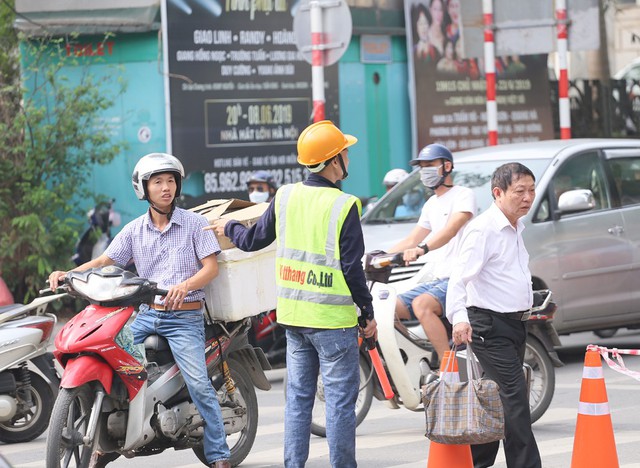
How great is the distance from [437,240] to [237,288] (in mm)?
1809

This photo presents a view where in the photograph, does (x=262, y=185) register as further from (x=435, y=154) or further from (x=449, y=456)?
(x=449, y=456)

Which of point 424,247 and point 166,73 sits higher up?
point 166,73

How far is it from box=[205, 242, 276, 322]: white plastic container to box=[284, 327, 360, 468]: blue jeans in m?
0.80

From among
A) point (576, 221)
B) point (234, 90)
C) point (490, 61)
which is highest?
point (490, 61)

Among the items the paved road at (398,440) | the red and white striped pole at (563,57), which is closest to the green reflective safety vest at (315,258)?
the paved road at (398,440)

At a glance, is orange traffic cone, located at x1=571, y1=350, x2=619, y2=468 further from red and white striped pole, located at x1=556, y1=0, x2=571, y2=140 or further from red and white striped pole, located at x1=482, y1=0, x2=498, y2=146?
red and white striped pole, located at x1=556, y1=0, x2=571, y2=140

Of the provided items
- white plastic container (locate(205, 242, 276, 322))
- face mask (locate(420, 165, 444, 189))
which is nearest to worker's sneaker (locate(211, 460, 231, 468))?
white plastic container (locate(205, 242, 276, 322))

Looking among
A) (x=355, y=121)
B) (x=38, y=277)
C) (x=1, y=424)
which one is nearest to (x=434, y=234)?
(x=1, y=424)

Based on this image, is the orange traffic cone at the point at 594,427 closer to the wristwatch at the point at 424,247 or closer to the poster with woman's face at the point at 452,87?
the wristwatch at the point at 424,247

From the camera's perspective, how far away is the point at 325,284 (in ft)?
19.7

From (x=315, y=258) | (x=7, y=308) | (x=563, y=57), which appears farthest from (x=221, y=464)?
(x=563, y=57)

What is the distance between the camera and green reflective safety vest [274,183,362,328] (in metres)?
5.98

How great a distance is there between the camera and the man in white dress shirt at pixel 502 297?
6.42m

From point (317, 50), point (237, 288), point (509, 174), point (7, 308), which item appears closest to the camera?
point (509, 174)
